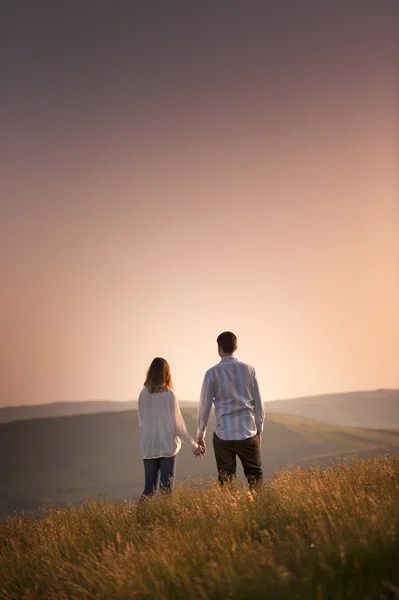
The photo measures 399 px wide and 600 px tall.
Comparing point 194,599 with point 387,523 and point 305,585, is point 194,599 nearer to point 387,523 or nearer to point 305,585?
point 305,585

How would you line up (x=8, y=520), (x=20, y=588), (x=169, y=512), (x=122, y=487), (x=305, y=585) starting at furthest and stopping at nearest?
(x=122, y=487) → (x=8, y=520) → (x=169, y=512) → (x=20, y=588) → (x=305, y=585)

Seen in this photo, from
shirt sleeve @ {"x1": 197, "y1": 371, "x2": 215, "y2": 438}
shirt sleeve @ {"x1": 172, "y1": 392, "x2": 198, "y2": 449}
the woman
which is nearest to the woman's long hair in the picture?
the woman

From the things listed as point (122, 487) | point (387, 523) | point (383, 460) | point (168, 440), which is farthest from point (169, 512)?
point (122, 487)

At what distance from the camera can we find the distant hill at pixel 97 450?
433 ft

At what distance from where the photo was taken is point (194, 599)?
4.04 metres

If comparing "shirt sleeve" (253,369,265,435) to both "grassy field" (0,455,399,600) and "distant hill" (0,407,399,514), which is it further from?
"distant hill" (0,407,399,514)

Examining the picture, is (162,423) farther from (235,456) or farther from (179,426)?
(235,456)

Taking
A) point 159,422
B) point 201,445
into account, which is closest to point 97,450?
point 159,422

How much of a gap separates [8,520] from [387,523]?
8075 millimetres

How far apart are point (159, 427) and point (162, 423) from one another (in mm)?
69

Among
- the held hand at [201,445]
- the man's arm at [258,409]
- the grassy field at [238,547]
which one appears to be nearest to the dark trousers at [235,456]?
the man's arm at [258,409]

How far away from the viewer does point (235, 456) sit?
7.97 meters

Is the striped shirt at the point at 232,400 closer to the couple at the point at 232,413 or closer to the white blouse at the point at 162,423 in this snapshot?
the couple at the point at 232,413

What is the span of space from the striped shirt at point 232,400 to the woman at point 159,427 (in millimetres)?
1094
